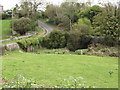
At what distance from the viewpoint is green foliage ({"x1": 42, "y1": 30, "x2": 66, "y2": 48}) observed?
2469 centimetres

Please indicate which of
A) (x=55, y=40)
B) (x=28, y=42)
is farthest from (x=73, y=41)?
(x=28, y=42)

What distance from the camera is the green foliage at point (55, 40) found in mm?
24688

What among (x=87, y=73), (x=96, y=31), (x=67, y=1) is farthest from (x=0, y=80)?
(x=67, y=1)

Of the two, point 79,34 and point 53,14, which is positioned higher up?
point 53,14

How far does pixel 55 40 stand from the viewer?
2492cm

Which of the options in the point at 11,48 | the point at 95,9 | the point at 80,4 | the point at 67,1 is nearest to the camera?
the point at 11,48

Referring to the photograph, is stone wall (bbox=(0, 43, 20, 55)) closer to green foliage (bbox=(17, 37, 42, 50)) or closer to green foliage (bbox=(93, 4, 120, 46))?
green foliage (bbox=(17, 37, 42, 50))

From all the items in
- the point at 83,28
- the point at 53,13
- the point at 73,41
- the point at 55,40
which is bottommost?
the point at 73,41

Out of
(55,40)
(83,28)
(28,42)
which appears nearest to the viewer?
(28,42)

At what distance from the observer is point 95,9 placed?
101 ft

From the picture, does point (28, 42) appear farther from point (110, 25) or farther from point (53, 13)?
point (53, 13)

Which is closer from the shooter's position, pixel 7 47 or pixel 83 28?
pixel 7 47

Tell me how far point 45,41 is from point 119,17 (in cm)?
1080

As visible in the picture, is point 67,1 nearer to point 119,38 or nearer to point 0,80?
point 119,38
